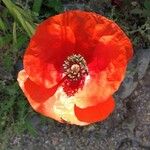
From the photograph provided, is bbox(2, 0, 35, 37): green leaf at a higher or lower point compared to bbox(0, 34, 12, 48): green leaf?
higher

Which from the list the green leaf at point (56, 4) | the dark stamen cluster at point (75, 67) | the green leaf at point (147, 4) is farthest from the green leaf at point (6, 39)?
the green leaf at point (147, 4)

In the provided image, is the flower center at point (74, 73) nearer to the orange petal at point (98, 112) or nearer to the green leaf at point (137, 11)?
the orange petal at point (98, 112)

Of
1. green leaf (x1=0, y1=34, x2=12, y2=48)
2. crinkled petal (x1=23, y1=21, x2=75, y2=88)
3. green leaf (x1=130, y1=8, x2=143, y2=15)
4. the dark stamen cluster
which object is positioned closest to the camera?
crinkled petal (x1=23, y1=21, x2=75, y2=88)

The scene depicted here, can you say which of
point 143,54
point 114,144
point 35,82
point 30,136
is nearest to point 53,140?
point 30,136

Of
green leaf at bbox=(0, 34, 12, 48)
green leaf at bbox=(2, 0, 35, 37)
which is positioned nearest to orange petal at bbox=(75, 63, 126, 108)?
green leaf at bbox=(2, 0, 35, 37)

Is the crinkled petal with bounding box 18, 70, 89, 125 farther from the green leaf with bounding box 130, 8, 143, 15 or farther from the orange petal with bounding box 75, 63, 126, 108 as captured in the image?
the green leaf with bounding box 130, 8, 143, 15

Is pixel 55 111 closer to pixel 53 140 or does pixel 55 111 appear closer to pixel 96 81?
pixel 96 81
